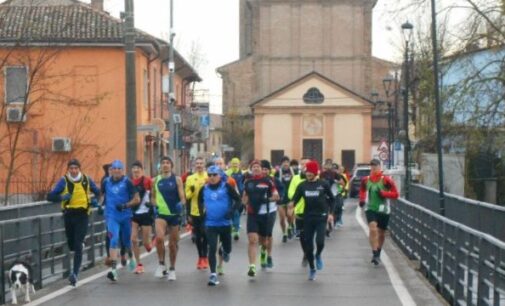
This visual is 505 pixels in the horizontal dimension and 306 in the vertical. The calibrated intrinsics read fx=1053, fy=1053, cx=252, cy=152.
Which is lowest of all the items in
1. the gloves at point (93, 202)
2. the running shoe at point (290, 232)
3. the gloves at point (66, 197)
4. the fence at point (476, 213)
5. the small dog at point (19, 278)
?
the running shoe at point (290, 232)

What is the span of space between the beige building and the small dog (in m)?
78.6

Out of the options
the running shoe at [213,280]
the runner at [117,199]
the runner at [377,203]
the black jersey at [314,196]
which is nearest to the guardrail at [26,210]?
the runner at [117,199]

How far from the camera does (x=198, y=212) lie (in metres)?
17.5

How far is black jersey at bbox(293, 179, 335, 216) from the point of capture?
16.6 meters

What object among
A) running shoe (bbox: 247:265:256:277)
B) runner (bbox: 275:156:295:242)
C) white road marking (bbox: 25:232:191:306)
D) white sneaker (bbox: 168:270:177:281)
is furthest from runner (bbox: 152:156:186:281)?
runner (bbox: 275:156:295:242)

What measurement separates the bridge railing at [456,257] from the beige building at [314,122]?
7181 centimetres

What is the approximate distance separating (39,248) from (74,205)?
82cm

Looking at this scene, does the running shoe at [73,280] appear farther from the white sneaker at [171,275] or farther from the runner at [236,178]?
the runner at [236,178]

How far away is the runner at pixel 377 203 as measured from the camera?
18.8 meters

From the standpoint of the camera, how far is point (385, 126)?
99.8 meters

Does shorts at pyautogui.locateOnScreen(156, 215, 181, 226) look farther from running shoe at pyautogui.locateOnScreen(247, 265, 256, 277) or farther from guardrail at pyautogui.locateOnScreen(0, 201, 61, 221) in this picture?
guardrail at pyautogui.locateOnScreen(0, 201, 61, 221)

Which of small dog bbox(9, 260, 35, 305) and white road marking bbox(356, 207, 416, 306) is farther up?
small dog bbox(9, 260, 35, 305)

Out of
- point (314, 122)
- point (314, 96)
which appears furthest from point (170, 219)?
point (314, 122)

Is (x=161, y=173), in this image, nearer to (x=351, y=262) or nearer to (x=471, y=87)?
(x=351, y=262)
